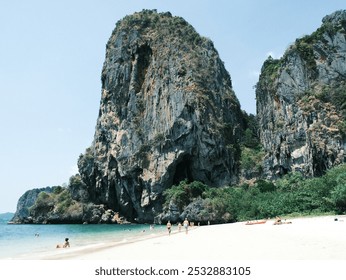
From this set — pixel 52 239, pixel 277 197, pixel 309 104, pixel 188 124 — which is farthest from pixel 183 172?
pixel 52 239

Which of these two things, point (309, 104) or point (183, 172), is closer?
point (309, 104)

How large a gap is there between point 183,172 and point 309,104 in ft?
87.1

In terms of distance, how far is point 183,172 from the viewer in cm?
6788

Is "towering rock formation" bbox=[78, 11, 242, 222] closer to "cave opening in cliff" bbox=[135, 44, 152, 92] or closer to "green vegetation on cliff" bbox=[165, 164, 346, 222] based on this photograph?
"cave opening in cliff" bbox=[135, 44, 152, 92]

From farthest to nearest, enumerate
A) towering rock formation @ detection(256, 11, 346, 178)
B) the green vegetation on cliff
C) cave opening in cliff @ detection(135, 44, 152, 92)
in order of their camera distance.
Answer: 1. cave opening in cliff @ detection(135, 44, 152, 92)
2. towering rock formation @ detection(256, 11, 346, 178)
3. the green vegetation on cliff

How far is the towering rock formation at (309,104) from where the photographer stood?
49.3 meters

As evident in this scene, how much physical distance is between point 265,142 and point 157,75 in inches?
1032

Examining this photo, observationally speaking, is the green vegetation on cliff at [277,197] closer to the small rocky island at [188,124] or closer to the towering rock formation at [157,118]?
the small rocky island at [188,124]

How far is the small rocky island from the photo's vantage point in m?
53.2

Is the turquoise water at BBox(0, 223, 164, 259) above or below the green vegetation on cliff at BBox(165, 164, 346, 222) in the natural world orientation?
below

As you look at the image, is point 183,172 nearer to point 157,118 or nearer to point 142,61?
point 157,118

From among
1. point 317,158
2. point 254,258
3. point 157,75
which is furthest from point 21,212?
point 254,258

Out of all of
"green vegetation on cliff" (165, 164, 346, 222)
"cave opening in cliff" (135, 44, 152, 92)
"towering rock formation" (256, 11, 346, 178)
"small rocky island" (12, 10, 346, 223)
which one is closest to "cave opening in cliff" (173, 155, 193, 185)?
"small rocky island" (12, 10, 346, 223)

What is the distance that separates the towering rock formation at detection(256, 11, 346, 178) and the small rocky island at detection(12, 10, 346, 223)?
15 centimetres
